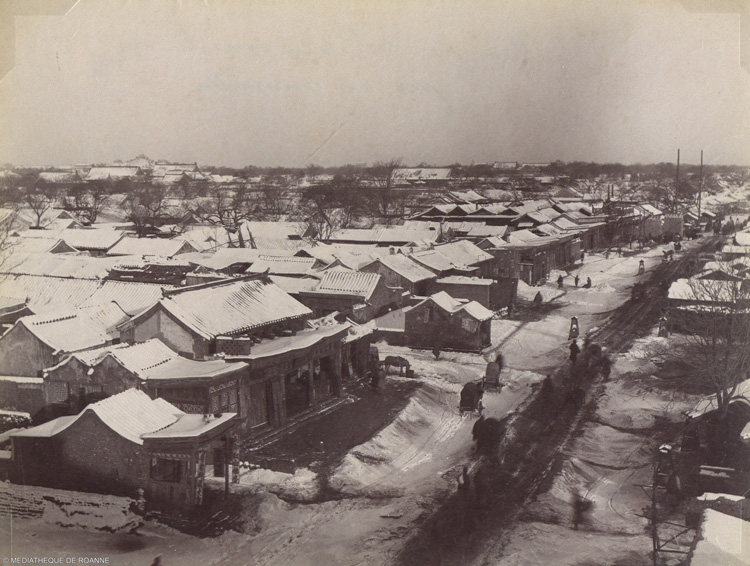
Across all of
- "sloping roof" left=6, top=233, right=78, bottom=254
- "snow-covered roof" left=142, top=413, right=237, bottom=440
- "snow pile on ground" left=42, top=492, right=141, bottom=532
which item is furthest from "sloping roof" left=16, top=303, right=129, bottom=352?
"sloping roof" left=6, top=233, right=78, bottom=254

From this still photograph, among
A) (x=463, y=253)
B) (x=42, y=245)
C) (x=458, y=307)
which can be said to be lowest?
(x=458, y=307)

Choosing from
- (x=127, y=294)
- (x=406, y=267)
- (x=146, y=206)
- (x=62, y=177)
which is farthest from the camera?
(x=62, y=177)

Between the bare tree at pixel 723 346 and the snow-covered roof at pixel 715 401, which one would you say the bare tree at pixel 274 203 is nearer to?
the bare tree at pixel 723 346

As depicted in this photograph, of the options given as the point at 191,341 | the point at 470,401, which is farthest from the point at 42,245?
the point at 470,401

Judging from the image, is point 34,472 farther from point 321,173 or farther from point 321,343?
point 321,173

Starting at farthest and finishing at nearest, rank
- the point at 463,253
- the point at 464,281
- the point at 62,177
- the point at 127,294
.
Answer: the point at 62,177 → the point at 463,253 → the point at 464,281 → the point at 127,294

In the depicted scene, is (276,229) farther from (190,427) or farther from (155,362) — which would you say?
(190,427)

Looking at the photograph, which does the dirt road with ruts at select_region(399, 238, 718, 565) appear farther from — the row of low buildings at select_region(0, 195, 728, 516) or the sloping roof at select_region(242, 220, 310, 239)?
the sloping roof at select_region(242, 220, 310, 239)

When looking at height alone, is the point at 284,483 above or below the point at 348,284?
below
